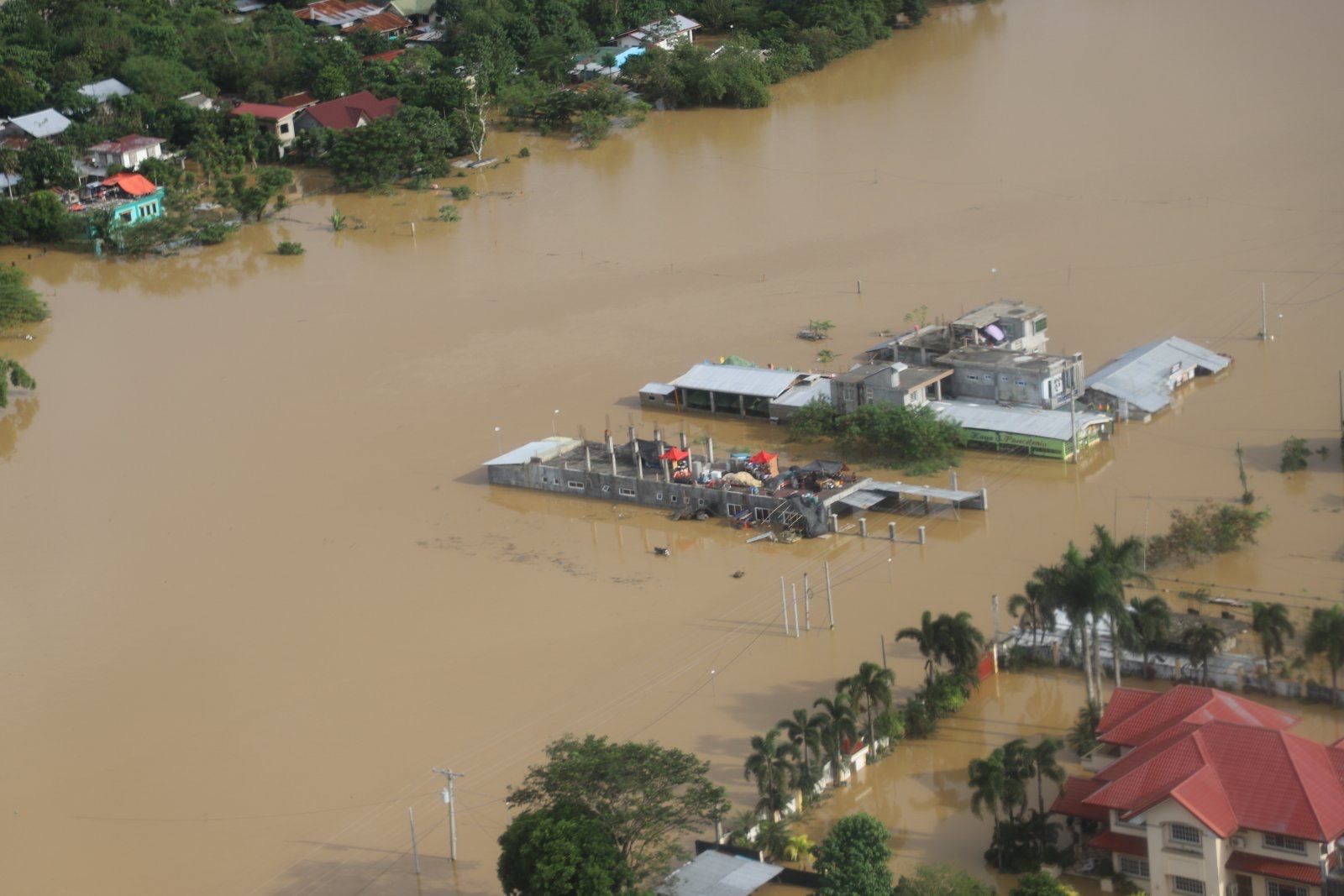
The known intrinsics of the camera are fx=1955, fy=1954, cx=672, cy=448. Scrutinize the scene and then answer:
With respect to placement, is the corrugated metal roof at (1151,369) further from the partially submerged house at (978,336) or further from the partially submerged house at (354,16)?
the partially submerged house at (354,16)

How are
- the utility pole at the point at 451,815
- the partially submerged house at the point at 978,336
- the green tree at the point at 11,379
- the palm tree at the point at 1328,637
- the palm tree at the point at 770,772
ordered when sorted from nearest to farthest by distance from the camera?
the palm tree at the point at 770,772
the utility pole at the point at 451,815
the palm tree at the point at 1328,637
the partially submerged house at the point at 978,336
the green tree at the point at 11,379

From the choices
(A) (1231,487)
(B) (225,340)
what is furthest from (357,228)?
(A) (1231,487)

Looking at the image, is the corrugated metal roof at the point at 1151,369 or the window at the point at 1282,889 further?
the corrugated metal roof at the point at 1151,369

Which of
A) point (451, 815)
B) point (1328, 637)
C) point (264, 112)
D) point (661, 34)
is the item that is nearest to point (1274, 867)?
point (1328, 637)

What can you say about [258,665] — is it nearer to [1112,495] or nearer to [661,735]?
[661,735]

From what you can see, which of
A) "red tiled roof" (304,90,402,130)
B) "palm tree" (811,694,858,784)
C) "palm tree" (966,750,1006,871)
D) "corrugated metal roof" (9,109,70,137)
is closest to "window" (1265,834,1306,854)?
"palm tree" (966,750,1006,871)

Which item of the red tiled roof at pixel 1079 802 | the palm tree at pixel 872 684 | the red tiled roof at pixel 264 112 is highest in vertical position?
the red tiled roof at pixel 264 112

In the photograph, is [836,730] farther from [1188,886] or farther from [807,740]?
[1188,886]

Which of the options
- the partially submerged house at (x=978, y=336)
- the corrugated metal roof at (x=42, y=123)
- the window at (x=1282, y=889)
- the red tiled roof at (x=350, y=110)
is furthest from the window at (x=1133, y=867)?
the corrugated metal roof at (x=42, y=123)
